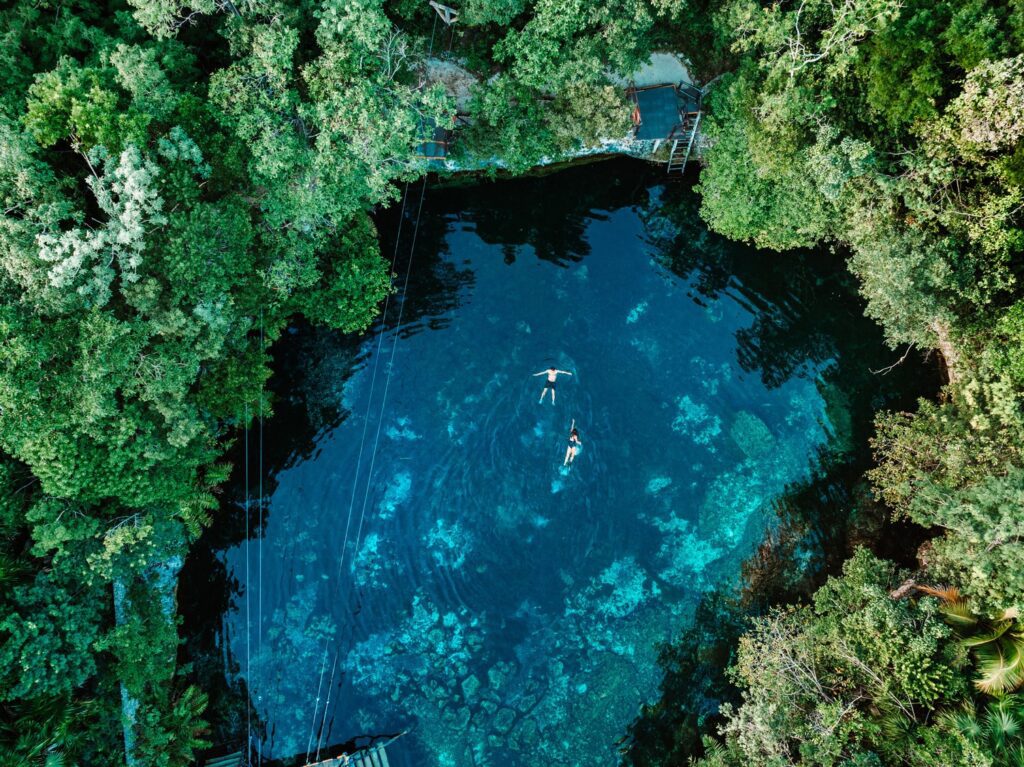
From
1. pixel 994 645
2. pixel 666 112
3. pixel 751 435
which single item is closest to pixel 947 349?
pixel 751 435

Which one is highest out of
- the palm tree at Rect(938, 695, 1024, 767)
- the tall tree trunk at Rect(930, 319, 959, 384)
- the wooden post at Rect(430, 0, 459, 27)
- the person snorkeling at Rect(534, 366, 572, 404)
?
the wooden post at Rect(430, 0, 459, 27)

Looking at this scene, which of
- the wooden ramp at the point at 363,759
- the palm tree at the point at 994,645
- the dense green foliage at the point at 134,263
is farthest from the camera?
the wooden ramp at the point at 363,759

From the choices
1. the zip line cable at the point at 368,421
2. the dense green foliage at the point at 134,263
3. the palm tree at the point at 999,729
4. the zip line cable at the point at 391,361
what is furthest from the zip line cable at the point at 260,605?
the palm tree at the point at 999,729

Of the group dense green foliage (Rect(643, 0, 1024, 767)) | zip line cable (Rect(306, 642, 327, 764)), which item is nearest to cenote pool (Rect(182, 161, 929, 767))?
zip line cable (Rect(306, 642, 327, 764))

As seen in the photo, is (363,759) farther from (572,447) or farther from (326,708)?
(572,447)

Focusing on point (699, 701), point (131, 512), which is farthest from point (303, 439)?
point (699, 701)

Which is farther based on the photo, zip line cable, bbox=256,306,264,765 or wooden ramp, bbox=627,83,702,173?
wooden ramp, bbox=627,83,702,173

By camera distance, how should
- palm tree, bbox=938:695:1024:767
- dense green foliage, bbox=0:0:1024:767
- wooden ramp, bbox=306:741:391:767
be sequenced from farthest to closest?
1. wooden ramp, bbox=306:741:391:767
2. dense green foliage, bbox=0:0:1024:767
3. palm tree, bbox=938:695:1024:767

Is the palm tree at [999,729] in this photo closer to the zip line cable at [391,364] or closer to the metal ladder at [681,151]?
the zip line cable at [391,364]

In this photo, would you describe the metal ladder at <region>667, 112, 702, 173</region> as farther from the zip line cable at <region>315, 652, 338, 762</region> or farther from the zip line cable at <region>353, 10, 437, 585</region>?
the zip line cable at <region>315, 652, 338, 762</region>

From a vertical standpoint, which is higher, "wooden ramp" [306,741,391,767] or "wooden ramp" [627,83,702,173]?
"wooden ramp" [627,83,702,173]
